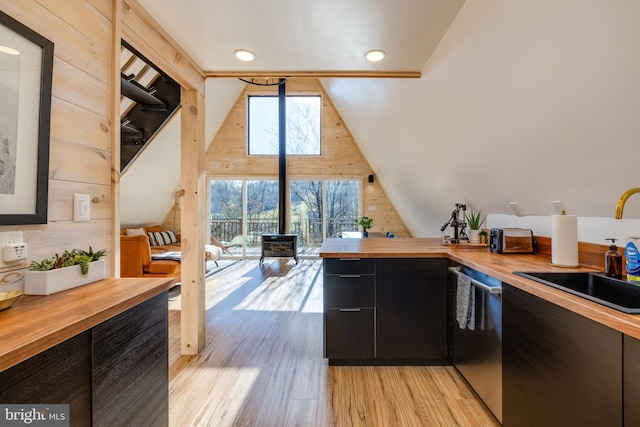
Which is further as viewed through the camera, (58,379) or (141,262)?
(141,262)

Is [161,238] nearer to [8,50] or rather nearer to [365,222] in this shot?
→ [365,222]

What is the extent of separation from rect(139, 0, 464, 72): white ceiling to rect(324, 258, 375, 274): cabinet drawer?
1475 millimetres

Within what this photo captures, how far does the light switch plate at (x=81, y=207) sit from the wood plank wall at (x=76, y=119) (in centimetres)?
2

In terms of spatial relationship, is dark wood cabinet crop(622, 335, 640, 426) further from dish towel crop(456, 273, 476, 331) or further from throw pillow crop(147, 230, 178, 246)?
throw pillow crop(147, 230, 178, 246)

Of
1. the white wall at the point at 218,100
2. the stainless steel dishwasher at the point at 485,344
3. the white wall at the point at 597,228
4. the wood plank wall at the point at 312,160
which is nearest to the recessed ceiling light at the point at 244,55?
the stainless steel dishwasher at the point at 485,344

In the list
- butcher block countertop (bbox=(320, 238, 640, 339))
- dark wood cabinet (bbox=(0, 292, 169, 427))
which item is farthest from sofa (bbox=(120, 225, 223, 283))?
dark wood cabinet (bbox=(0, 292, 169, 427))

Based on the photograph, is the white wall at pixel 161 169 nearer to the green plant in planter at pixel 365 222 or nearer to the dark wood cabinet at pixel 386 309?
the dark wood cabinet at pixel 386 309

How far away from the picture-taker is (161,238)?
566 cm

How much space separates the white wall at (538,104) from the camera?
43.1 inches

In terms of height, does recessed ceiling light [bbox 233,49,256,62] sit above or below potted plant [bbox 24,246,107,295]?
above

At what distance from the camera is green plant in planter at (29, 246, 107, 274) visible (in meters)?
0.98

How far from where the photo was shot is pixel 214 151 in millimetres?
6652

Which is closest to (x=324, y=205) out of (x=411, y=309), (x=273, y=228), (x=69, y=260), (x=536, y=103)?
(x=273, y=228)

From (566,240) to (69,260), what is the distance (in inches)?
92.5
